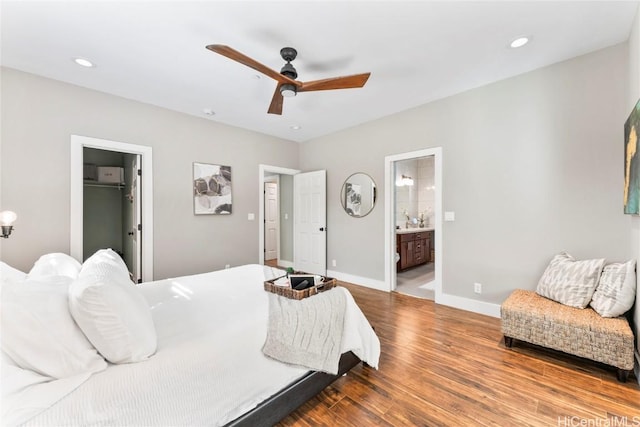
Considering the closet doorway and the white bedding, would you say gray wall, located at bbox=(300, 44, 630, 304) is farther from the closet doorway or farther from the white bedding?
the closet doorway

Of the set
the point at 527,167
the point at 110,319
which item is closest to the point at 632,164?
the point at 527,167

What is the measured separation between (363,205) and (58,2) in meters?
3.89

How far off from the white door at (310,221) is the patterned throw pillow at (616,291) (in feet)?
11.7

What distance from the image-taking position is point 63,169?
9.66 ft

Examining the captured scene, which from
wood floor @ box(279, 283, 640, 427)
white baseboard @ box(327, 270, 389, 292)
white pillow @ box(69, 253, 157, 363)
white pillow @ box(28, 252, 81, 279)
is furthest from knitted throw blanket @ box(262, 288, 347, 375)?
white baseboard @ box(327, 270, 389, 292)

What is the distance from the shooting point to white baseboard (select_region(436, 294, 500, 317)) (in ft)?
10.2

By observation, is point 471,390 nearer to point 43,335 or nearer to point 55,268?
point 43,335

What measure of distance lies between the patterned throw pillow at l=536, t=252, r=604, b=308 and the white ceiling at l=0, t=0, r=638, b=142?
1.98 m

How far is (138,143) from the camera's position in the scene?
3482 mm

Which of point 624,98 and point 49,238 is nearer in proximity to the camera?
point 624,98

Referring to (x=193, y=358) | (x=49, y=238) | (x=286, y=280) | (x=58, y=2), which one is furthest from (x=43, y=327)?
(x=49, y=238)

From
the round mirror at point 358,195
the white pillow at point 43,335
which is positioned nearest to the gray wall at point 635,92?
the round mirror at point 358,195

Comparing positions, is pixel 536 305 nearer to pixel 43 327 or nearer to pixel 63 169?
pixel 43 327

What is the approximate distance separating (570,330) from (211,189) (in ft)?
14.5
